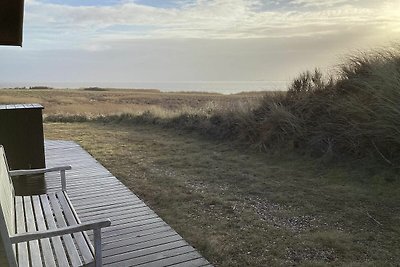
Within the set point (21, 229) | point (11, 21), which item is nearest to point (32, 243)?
point (21, 229)

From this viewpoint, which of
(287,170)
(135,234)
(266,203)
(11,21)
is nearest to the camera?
(11,21)

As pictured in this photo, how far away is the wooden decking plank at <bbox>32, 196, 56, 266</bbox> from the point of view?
7.26ft

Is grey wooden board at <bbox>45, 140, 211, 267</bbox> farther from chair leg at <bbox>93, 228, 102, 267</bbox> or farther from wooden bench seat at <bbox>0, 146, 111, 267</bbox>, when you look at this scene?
chair leg at <bbox>93, 228, 102, 267</bbox>

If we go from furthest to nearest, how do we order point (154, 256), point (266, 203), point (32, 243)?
point (266, 203) → point (154, 256) → point (32, 243)

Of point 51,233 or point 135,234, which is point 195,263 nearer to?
point 135,234

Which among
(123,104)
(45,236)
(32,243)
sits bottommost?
(32,243)

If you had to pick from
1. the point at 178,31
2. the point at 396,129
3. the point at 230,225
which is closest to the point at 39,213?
the point at 230,225

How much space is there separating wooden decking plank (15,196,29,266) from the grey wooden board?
69cm

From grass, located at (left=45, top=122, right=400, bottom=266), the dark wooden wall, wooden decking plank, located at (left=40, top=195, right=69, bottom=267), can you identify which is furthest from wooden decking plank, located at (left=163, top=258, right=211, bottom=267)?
the dark wooden wall

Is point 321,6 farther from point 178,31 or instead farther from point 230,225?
point 230,225

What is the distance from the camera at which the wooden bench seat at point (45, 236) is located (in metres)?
2.04

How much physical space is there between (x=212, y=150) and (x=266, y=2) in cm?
589

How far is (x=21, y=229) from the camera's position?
2.53 meters

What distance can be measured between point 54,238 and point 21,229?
0.76 ft
